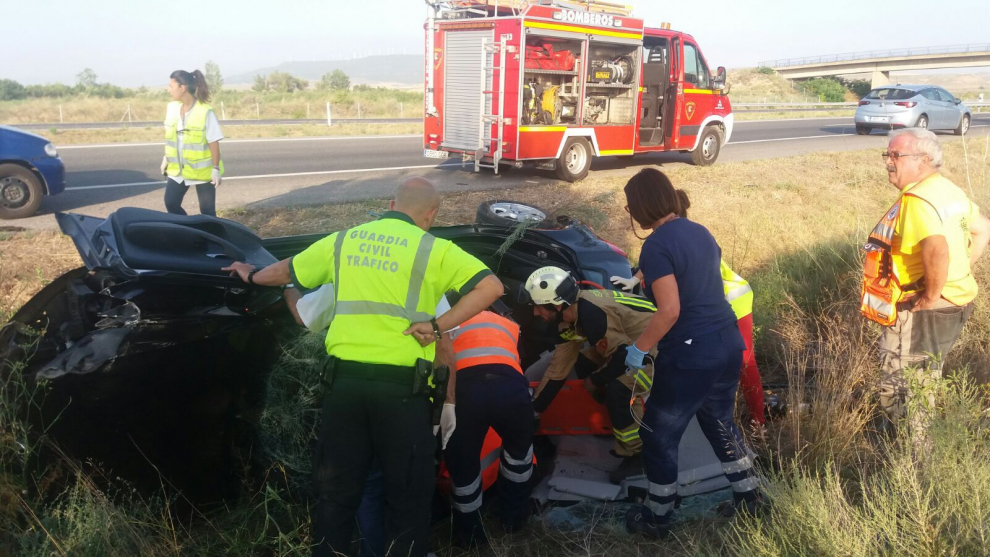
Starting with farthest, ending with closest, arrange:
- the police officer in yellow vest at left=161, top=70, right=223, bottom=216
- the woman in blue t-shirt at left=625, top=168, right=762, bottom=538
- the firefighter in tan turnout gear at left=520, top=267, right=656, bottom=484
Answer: the police officer in yellow vest at left=161, top=70, right=223, bottom=216
the firefighter in tan turnout gear at left=520, top=267, right=656, bottom=484
the woman in blue t-shirt at left=625, top=168, right=762, bottom=538

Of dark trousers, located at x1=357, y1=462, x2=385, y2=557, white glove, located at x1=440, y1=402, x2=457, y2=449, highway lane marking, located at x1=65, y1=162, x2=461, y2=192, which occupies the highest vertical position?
highway lane marking, located at x1=65, y1=162, x2=461, y2=192

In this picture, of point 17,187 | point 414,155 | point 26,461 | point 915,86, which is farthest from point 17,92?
point 26,461

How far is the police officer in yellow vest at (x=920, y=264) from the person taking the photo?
3.44 meters

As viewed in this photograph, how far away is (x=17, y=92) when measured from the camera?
4494 centimetres

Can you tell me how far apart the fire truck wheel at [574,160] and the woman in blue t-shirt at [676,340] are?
882 centimetres

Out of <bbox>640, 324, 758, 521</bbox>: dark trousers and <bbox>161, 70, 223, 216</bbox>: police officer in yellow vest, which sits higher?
<bbox>161, 70, 223, 216</bbox>: police officer in yellow vest

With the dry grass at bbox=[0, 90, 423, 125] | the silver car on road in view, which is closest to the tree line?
the dry grass at bbox=[0, 90, 423, 125]

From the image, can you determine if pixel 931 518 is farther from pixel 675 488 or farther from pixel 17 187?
→ pixel 17 187

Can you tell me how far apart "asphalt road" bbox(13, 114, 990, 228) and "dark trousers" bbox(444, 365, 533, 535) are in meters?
6.54

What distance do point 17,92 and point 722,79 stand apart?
47.2 meters

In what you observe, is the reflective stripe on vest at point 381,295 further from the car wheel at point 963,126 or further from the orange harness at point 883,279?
the car wheel at point 963,126

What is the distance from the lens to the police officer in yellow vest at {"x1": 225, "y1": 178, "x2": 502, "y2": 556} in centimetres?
271

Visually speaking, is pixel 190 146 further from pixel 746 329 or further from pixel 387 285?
pixel 746 329

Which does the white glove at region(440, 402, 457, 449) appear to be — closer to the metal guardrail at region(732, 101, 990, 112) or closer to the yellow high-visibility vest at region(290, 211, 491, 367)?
the yellow high-visibility vest at region(290, 211, 491, 367)
